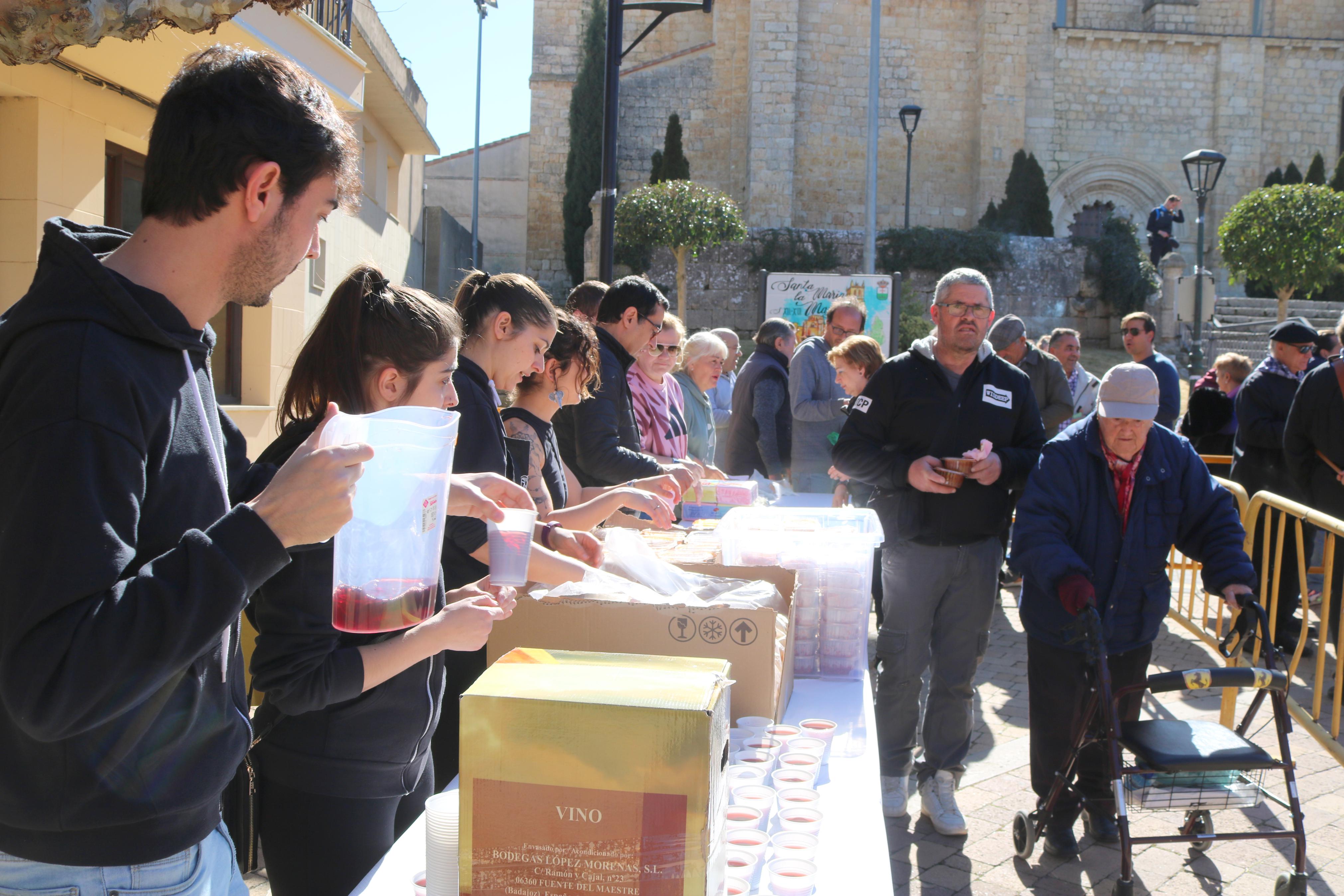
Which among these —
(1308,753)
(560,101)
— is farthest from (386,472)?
(560,101)

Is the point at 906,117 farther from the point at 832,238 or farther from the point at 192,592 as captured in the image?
the point at 192,592

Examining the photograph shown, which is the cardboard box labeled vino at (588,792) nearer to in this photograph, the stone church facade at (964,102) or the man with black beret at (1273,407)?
the man with black beret at (1273,407)

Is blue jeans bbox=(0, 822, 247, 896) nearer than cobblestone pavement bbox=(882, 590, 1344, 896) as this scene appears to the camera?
Yes

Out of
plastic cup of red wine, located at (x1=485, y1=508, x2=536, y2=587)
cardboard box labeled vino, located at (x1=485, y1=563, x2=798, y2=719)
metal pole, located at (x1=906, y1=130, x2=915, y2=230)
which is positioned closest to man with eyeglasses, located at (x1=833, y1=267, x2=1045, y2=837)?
cardboard box labeled vino, located at (x1=485, y1=563, x2=798, y2=719)

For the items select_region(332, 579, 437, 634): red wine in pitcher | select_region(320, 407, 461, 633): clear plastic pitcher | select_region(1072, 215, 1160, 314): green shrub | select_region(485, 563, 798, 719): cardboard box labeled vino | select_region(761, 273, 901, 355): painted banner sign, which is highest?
select_region(1072, 215, 1160, 314): green shrub

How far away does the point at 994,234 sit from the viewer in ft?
80.0

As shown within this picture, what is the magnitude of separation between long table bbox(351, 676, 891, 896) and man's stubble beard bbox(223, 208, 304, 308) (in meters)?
1.02

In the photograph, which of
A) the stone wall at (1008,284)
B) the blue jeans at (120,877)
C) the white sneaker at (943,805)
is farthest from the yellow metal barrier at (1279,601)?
the stone wall at (1008,284)

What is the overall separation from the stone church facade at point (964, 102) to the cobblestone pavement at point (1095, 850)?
80.0ft

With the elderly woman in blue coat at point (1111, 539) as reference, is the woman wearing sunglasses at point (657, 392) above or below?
above

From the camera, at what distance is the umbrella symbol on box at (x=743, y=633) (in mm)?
2275

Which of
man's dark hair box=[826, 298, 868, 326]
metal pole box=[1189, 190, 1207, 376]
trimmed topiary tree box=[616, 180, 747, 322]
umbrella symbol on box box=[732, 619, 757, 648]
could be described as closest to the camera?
umbrella symbol on box box=[732, 619, 757, 648]

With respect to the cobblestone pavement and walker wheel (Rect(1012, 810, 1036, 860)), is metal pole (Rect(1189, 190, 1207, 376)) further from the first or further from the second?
walker wheel (Rect(1012, 810, 1036, 860))

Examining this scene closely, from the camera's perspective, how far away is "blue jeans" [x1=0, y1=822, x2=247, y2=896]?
1.31m
